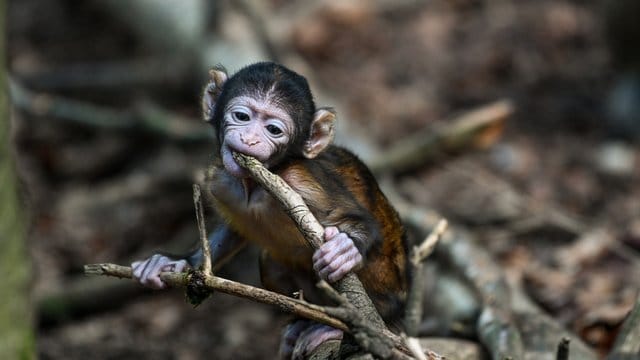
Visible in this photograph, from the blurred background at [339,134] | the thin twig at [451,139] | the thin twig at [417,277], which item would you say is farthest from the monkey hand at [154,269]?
the thin twig at [451,139]

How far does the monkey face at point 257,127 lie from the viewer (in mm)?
5020

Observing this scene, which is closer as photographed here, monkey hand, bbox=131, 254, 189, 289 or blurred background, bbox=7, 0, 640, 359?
monkey hand, bbox=131, 254, 189, 289

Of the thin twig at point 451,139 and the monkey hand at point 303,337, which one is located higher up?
the thin twig at point 451,139

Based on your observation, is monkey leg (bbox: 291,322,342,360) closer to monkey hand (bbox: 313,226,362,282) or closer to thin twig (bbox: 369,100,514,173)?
monkey hand (bbox: 313,226,362,282)

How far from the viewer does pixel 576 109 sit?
39.5 feet

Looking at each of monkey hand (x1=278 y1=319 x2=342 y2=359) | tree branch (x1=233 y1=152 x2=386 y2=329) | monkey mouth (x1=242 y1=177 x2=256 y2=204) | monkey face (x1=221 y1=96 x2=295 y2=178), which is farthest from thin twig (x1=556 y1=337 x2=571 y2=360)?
monkey mouth (x1=242 y1=177 x2=256 y2=204)

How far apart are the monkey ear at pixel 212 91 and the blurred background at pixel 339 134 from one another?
8.02 ft

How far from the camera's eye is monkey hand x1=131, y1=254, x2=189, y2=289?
508cm

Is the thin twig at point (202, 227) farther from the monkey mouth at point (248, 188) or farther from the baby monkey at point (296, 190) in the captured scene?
the monkey mouth at point (248, 188)

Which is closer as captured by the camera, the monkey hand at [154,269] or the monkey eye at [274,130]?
the monkey hand at [154,269]

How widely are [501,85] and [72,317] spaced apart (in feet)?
20.2

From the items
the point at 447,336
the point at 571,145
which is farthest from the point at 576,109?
the point at 447,336

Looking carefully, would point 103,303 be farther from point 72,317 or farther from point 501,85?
point 501,85

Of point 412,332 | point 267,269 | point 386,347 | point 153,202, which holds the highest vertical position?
point 153,202
